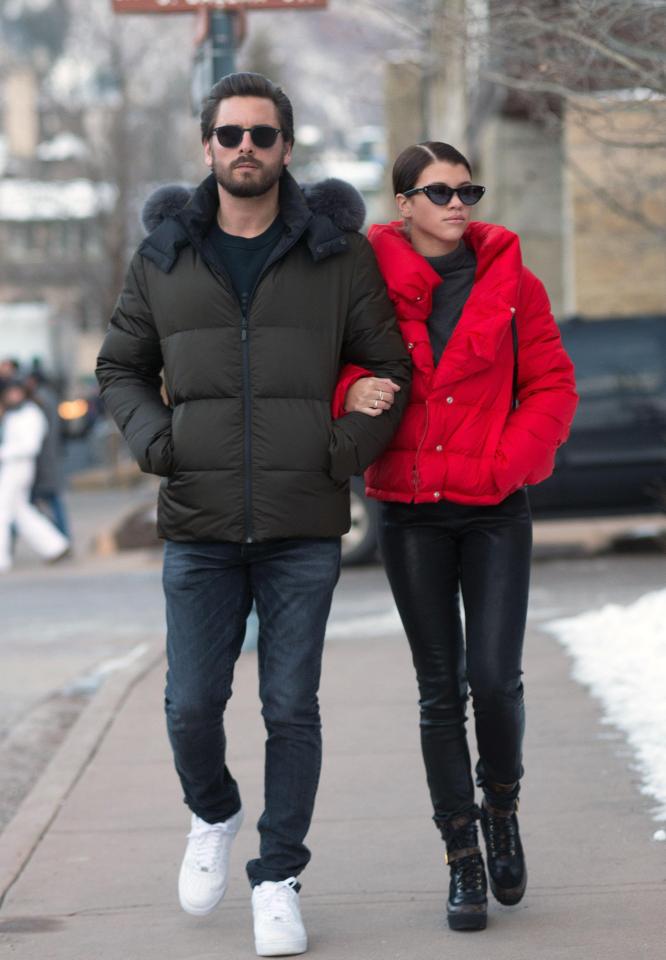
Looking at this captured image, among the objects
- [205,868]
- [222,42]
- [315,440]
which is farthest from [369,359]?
[222,42]

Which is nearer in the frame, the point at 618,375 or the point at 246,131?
the point at 246,131

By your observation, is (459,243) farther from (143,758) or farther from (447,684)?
(143,758)

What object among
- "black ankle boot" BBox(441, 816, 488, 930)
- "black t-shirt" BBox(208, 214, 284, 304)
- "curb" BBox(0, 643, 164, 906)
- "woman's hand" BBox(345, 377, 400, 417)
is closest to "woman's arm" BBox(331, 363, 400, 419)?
→ "woman's hand" BBox(345, 377, 400, 417)

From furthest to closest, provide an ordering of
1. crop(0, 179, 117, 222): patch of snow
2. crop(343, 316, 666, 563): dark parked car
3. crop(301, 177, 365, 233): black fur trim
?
crop(0, 179, 117, 222): patch of snow → crop(343, 316, 666, 563): dark parked car → crop(301, 177, 365, 233): black fur trim

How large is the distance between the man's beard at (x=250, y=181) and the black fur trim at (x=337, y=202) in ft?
0.63

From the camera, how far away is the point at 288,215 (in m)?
4.47

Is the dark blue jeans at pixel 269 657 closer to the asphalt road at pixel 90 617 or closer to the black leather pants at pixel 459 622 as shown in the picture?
the black leather pants at pixel 459 622

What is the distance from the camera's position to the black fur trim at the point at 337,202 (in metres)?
4.55

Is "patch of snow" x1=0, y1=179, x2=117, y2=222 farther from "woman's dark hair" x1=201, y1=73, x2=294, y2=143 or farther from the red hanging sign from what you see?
"woman's dark hair" x1=201, y1=73, x2=294, y2=143

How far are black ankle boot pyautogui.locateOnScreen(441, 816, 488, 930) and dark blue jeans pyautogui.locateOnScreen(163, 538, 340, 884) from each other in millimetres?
381

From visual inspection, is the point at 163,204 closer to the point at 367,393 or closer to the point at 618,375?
the point at 367,393

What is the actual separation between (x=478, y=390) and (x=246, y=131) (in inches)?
33.8

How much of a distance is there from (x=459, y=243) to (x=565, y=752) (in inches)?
102

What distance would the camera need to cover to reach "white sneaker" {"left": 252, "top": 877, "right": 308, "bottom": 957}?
4.35m
